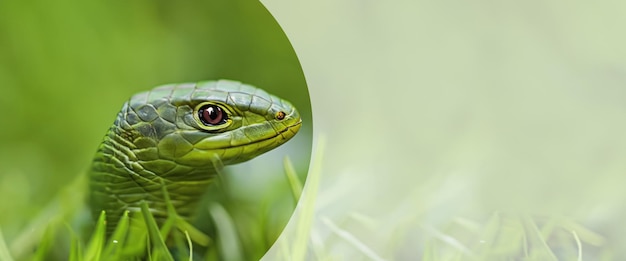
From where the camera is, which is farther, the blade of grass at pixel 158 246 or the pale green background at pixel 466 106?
the pale green background at pixel 466 106

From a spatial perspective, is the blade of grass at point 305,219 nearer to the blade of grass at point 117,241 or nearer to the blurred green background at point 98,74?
the blurred green background at point 98,74

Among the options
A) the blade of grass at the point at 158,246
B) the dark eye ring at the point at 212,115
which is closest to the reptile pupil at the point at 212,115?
the dark eye ring at the point at 212,115

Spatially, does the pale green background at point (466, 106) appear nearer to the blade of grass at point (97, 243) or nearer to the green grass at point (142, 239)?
the green grass at point (142, 239)

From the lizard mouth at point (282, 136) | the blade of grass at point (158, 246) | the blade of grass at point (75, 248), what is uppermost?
the lizard mouth at point (282, 136)

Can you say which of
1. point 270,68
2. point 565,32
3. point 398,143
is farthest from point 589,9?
point 270,68

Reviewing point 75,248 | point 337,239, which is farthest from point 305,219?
point 75,248

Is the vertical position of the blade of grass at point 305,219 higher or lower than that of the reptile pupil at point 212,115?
lower
